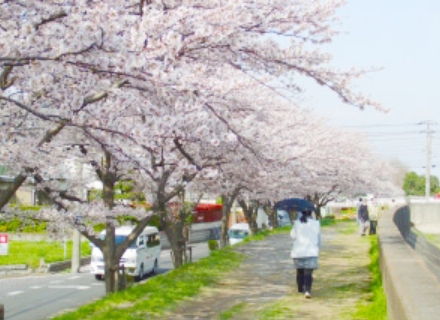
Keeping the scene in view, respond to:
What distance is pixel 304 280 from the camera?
11594mm

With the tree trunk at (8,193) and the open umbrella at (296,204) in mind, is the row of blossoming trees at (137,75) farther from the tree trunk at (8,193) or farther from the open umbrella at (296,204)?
the open umbrella at (296,204)

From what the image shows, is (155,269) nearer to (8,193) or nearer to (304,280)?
(304,280)

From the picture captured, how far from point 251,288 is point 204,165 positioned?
2922 mm

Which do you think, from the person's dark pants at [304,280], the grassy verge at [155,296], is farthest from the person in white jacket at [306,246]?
the grassy verge at [155,296]

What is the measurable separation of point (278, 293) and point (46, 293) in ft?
40.1

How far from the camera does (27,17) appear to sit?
733cm

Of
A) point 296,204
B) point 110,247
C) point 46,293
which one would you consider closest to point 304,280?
Result: point 296,204

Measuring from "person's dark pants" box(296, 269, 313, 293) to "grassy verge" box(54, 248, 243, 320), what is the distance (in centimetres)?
186

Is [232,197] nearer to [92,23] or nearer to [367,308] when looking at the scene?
[367,308]

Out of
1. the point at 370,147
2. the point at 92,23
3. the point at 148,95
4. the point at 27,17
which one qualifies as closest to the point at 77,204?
the point at 148,95

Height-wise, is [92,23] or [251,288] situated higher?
[92,23]

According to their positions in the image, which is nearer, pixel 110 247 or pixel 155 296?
pixel 155 296

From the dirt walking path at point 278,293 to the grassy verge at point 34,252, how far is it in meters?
14.7

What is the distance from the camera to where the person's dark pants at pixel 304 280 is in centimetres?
1132
